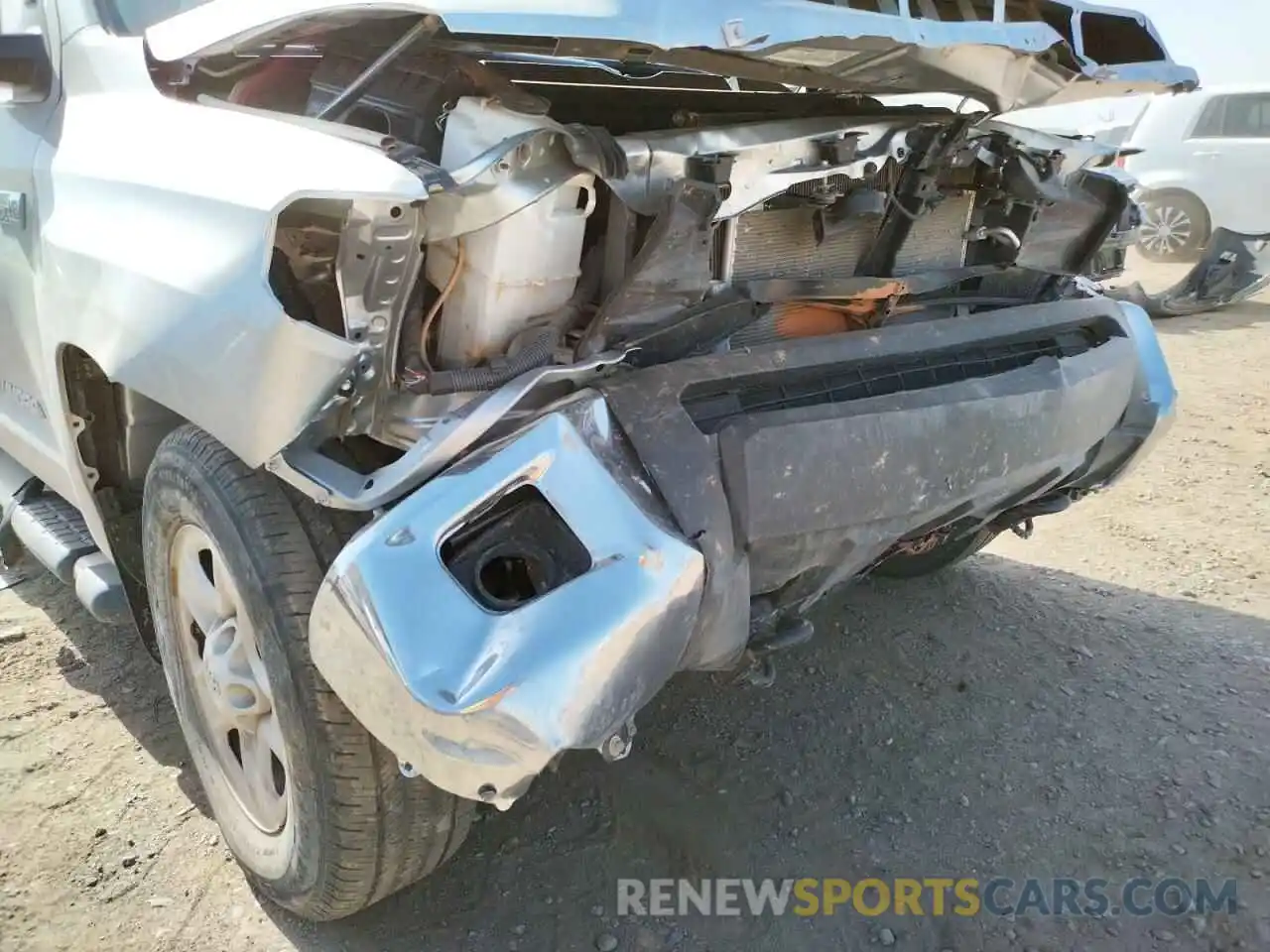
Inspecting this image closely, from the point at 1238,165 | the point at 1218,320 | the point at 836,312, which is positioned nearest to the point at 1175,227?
the point at 1238,165

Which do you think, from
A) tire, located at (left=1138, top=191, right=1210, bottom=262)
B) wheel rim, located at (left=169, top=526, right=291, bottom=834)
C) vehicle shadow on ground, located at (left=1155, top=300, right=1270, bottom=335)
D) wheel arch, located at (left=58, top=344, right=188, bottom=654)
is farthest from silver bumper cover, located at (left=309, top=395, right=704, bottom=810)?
tire, located at (left=1138, top=191, right=1210, bottom=262)

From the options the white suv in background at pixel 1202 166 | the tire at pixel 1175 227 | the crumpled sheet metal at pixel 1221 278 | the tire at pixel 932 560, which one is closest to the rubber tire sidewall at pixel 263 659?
the tire at pixel 932 560

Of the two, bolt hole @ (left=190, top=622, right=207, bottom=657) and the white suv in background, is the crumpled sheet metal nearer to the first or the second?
the white suv in background

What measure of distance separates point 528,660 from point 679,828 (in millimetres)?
1154

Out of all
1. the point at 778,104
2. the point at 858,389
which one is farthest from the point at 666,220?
the point at 778,104

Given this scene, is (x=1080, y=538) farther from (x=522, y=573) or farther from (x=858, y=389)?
(x=522, y=573)

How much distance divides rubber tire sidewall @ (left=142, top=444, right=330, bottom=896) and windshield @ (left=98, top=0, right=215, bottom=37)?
1057 millimetres

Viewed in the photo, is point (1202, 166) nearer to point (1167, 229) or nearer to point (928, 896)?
point (1167, 229)

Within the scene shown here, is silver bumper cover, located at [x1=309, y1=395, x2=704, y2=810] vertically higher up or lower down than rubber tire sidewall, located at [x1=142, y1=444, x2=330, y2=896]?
higher up

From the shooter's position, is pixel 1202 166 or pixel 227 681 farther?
pixel 1202 166

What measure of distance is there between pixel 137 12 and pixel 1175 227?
9252mm

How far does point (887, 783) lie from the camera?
266 cm

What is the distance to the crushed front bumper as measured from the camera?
→ 1.54 m

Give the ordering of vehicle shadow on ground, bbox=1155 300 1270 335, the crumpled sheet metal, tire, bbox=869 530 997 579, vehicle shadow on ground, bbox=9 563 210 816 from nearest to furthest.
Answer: vehicle shadow on ground, bbox=9 563 210 816
tire, bbox=869 530 997 579
vehicle shadow on ground, bbox=1155 300 1270 335
the crumpled sheet metal
